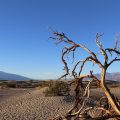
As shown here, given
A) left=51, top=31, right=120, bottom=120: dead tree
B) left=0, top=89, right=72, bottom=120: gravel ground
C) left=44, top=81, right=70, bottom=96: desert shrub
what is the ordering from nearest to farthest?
left=51, top=31, right=120, bottom=120: dead tree
left=0, top=89, right=72, bottom=120: gravel ground
left=44, top=81, right=70, bottom=96: desert shrub

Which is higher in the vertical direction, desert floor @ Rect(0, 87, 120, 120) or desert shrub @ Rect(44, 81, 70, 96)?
desert shrub @ Rect(44, 81, 70, 96)

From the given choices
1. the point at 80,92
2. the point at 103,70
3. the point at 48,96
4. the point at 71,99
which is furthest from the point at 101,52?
the point at 48,96

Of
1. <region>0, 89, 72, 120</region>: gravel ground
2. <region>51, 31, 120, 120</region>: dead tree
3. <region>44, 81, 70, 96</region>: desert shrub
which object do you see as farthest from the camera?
<region>44, 81, 70, 96</region>: desert shrub

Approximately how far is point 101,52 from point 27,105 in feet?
46.1

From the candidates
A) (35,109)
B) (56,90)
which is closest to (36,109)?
(35,109)

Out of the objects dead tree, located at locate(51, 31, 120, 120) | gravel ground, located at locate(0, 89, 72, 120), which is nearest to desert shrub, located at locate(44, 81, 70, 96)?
gravel ground, located at locate(0, 89, 72, 120)

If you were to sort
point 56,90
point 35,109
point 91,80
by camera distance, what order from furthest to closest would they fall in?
point 56,90 < point 35,109 < point 91,80

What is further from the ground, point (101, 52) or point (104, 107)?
point (101, 52)

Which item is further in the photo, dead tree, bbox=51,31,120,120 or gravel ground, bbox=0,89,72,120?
gravel ground, bbox=0,89,72,120

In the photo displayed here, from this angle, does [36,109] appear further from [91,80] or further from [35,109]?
[91,80]

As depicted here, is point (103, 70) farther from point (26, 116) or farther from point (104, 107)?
point (26, 116)

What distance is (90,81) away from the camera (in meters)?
11.9

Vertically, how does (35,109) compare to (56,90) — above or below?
below

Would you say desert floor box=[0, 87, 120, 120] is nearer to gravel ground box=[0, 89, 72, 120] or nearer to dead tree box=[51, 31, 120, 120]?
gravel ground box=[0, 89, 72, 120]
